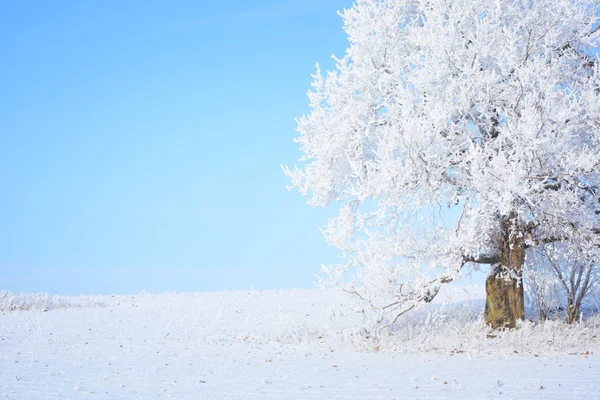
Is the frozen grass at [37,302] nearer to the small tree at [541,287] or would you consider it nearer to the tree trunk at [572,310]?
the small tree at [541,287]

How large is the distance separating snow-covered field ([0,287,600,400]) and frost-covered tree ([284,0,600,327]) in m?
1.41

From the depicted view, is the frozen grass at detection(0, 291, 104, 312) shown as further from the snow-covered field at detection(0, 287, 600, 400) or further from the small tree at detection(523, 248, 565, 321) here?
the small tree at detection(523, 248, 565, 321)

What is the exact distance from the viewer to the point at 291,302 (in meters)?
18.7

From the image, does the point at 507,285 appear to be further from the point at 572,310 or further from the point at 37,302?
the point at 37,302

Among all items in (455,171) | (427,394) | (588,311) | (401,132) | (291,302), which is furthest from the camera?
(291,302)

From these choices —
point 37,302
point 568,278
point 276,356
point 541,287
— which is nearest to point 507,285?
point 541,287

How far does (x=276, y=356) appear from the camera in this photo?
10.9 metres

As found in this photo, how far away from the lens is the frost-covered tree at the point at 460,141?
10.9 meters

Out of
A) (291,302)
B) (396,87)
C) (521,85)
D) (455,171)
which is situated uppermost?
(396,87)

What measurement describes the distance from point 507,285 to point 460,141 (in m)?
3.83

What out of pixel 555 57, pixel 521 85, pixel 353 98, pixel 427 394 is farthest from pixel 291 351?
pixel 555 57

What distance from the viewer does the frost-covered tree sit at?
10883 millimetres

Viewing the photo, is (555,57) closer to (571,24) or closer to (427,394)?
(571,24)

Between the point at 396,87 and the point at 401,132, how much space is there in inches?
105
